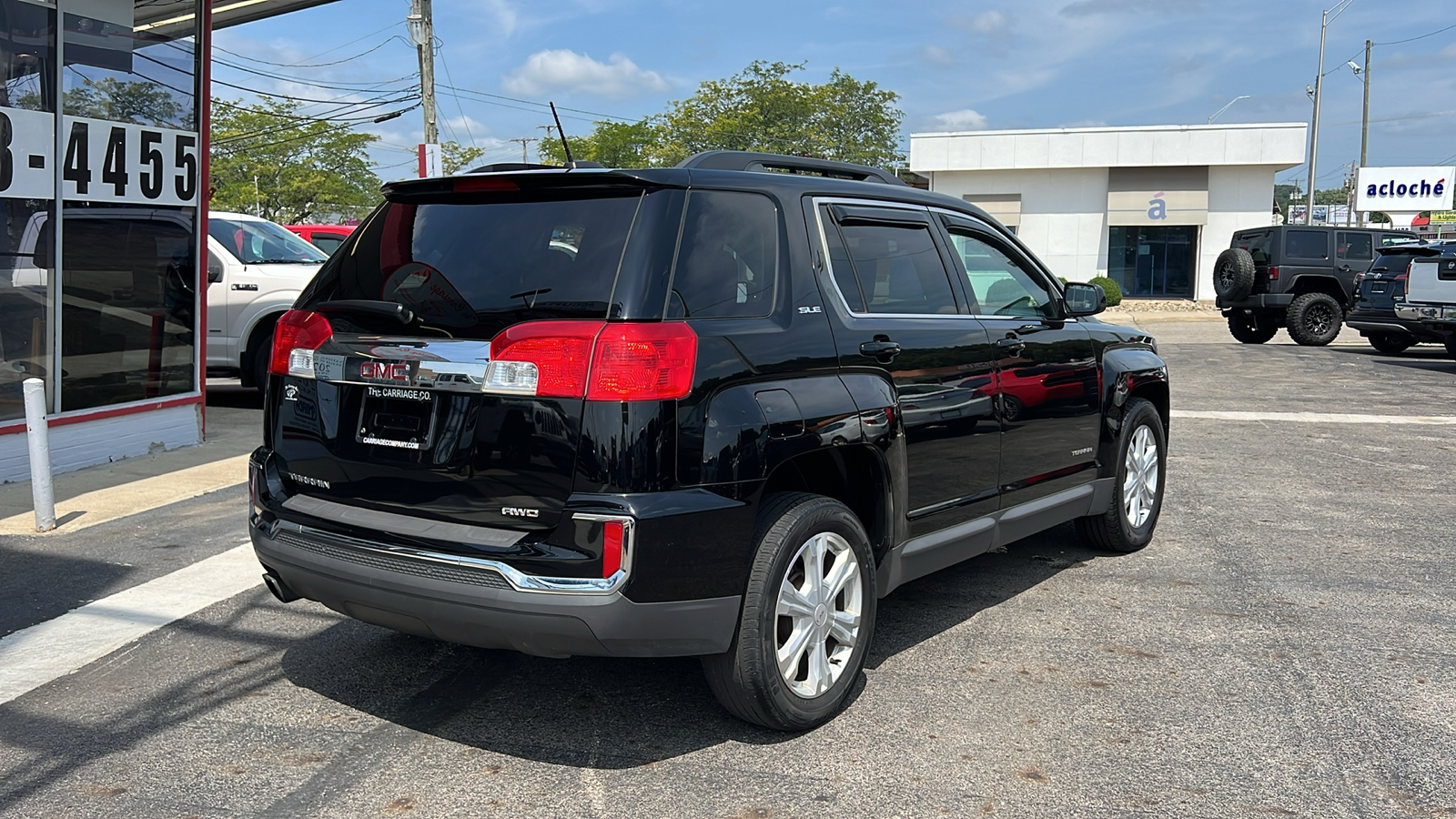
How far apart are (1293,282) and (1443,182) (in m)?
45.7

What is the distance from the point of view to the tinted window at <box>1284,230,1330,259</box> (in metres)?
21.6

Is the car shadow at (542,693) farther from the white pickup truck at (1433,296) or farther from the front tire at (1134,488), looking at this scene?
the white pickup truck at (1433,296)

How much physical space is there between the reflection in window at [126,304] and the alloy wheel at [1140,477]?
7312mm

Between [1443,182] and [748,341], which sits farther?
[1443,182]

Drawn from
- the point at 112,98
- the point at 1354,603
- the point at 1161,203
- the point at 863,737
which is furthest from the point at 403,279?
the point at 1161,203

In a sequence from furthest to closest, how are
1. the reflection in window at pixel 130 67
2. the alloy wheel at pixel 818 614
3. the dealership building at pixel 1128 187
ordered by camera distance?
1. the dealership building at pixel 1128 187
2. the reflection in window at pixel 130 67
3. the alloy wheel at pixel 818 614

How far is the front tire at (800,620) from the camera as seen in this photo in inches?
143

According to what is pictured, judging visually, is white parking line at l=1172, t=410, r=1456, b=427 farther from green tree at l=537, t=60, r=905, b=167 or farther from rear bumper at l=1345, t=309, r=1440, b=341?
green tree at l=537, t=60, r=905, b=167

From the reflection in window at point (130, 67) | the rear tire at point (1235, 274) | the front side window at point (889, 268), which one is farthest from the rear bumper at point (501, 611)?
the rear tire at point (1235, 274)

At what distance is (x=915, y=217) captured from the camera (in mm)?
4855

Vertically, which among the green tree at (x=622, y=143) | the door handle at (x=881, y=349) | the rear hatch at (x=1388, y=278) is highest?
the green tree at (x=622, y=143)

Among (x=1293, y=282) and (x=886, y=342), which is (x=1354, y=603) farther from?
(x=1293, y=282)

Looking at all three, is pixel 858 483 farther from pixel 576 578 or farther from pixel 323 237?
pixel 323 237

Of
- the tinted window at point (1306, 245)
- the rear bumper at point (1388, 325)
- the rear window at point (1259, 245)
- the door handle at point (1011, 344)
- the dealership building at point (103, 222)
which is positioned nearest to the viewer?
the door handle at point (1011, 344)
